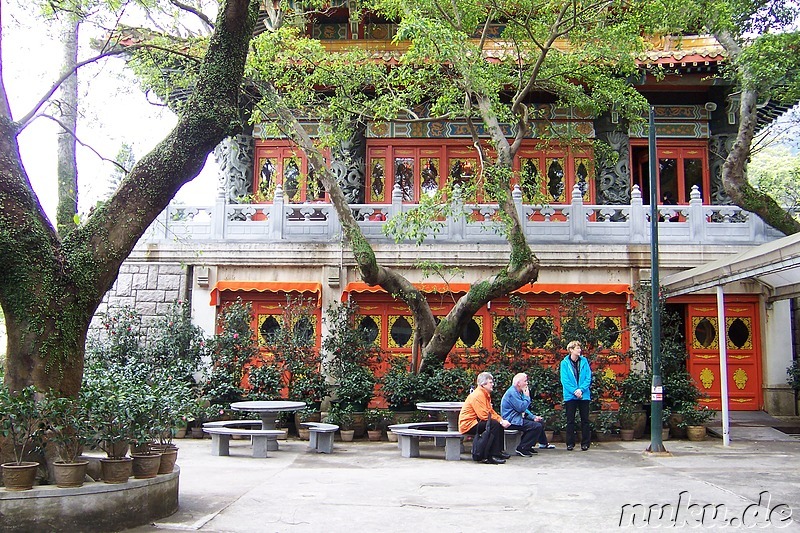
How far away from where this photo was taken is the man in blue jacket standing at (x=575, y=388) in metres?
11.9

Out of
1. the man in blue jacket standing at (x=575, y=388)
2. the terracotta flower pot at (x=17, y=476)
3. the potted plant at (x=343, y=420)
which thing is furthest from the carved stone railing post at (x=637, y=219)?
the terracotta flower pot at (x=17, y=476)

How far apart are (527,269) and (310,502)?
6.62 metres

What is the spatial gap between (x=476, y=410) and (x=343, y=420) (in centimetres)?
350

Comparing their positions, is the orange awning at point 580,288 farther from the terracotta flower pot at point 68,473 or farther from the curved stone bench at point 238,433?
the terracotta flower pot at point 68,473

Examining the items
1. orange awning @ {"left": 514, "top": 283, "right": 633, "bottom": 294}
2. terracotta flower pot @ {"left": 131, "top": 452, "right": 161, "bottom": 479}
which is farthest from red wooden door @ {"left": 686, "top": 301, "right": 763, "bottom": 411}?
terracotta flower pot @ {"left": 131, "top": 452, "right": 161, "bottom": 479}

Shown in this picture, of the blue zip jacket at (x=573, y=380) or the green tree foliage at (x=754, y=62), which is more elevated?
the green tree foliage at (x=754, y=62)

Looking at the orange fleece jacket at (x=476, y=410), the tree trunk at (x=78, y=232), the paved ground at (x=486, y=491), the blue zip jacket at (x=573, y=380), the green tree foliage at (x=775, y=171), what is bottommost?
the paved ground at (x=486, y=491)

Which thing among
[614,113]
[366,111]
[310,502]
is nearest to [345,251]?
[366,111]

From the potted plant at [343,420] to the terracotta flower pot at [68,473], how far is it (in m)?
7.00

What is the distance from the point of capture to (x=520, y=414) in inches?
447

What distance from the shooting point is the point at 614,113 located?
16.8 meters

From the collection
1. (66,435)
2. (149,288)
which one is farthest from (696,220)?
(66,435)

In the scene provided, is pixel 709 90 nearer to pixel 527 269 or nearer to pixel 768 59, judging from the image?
pixel 768 59

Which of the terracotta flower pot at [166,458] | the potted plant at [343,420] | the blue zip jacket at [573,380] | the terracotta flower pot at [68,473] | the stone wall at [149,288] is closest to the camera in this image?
the terracotta flower pot at [68,473]
